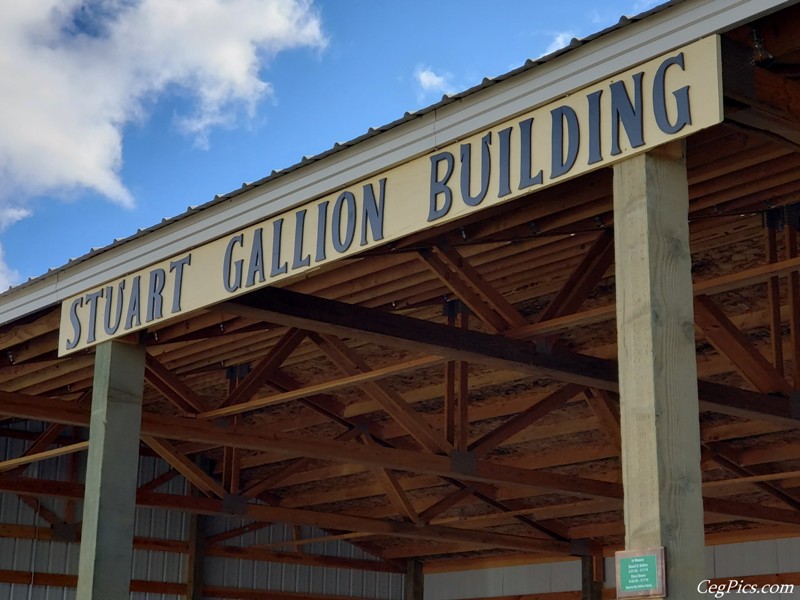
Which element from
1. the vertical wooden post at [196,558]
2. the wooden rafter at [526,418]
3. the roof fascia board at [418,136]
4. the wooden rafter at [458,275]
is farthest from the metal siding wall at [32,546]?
the wooden rafter at [458,275]

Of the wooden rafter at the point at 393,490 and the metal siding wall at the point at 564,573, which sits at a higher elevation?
the wooden rafter at the point at 393,490

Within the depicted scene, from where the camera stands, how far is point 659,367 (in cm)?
551

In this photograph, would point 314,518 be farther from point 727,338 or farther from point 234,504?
point 727,338

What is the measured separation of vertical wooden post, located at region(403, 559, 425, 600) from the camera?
2172 cm

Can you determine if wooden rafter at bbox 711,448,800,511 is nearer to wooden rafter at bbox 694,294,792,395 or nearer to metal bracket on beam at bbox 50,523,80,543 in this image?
wooden rafter at bbox 694,294,792,395

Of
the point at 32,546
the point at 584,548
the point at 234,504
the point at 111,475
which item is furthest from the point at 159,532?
the point at 111,475

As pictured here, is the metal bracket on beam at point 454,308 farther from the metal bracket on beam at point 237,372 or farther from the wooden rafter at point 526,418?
the metal bracket on beam at point 237,372

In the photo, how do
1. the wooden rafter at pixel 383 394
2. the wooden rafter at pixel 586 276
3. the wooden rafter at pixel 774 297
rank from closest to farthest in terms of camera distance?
the wooden rafter at pixel 586 276
the wooden rafter at pixel 774 297
the wooden rafter at pixel 383 394

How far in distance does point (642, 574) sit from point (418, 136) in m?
2.69

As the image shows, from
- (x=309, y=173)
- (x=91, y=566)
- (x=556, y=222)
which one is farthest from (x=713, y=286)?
(x=91, y=566)

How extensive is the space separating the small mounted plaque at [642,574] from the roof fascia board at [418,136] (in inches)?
82.3

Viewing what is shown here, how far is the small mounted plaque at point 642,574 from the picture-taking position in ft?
17.2

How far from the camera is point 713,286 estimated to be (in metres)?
9.02

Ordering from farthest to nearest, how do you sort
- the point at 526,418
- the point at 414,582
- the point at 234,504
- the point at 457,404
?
the point at 414,582 → the point at 234,504 → the point at 457,404 → the point at 526,418
